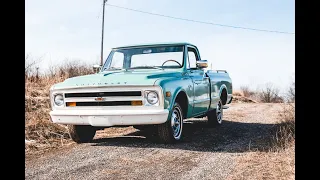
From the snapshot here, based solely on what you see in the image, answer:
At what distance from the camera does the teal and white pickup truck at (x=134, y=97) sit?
195 inches

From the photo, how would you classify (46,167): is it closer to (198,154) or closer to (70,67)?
(198,154)

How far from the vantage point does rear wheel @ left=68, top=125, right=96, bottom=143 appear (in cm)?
571

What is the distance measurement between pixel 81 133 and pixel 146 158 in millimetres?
1872

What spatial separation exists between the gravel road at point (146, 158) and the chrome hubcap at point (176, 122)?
23 centimetres

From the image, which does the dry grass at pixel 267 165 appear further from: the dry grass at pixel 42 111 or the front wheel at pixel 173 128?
the dry grass at pixel 42 111

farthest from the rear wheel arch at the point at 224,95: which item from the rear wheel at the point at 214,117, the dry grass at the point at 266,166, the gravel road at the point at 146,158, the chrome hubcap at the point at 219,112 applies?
the dry grass at the point at 266,166

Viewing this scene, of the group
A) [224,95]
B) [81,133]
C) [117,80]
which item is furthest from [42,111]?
[224,95]

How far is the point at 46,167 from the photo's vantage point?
13.7ft

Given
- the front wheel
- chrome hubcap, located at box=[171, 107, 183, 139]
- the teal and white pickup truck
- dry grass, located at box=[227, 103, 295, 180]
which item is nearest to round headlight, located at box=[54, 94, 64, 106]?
the teal and white pickup truck

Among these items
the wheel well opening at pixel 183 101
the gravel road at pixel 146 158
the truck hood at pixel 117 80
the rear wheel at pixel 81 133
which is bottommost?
the gravel road at pixel 146 158

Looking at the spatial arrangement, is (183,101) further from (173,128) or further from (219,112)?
(219,112)

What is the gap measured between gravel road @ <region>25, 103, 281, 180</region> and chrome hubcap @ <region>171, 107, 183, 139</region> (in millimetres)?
234

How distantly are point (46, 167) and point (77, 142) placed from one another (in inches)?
66.9
